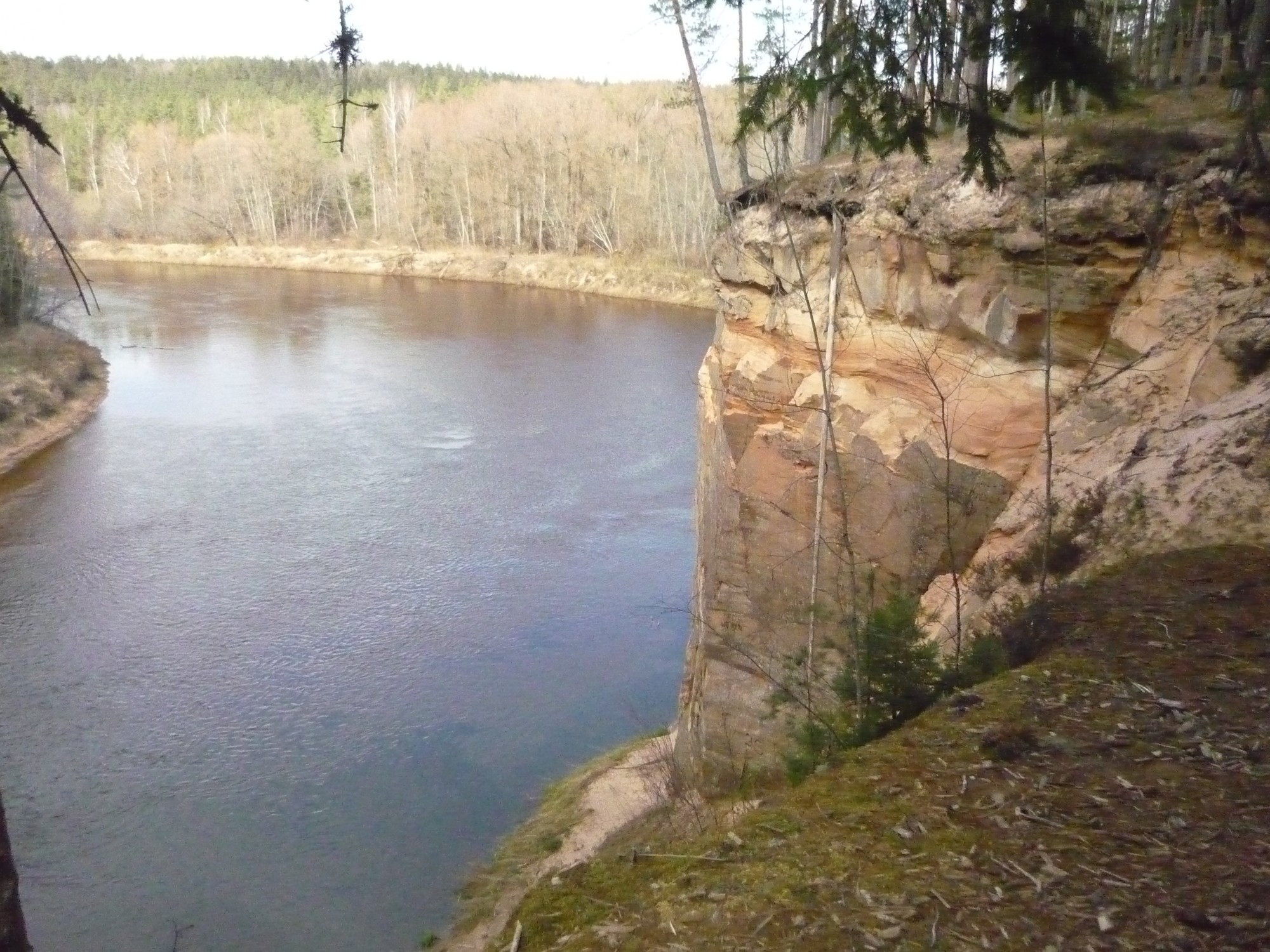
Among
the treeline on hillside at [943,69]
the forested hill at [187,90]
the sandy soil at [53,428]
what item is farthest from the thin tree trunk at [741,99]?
the forested hill at [187,90]

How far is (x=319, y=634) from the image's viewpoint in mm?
16484

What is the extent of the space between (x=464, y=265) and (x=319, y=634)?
38.8 m

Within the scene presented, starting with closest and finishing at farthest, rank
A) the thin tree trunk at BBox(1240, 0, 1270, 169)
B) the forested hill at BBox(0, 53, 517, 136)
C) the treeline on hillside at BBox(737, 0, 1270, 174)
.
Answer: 1. the treeline on hillside at BBox(737, 0, 1270, 174)
2. the thin tree trunk at BBox(1240, 0, 1270, 169)
3. the forested hill at BBox(0, 53, 517, 136)

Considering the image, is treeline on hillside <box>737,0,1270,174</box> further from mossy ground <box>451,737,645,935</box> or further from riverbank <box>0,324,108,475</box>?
riverbank <box>0,324,108,475</box>

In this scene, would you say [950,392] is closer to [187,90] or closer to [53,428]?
[53,428]

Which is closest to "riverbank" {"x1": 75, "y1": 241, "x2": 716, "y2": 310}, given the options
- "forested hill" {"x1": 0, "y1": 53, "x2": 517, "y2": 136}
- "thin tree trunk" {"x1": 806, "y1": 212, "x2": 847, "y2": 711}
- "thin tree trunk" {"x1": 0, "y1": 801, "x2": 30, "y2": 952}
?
"forested hill" {"x1": 0, "y1": 53, "x2": 517, "y2": 136}

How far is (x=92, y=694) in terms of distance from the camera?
14789mm

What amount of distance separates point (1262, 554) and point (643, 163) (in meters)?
47.3

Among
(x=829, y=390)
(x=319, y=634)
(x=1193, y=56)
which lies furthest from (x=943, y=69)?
(x=319, y=634)

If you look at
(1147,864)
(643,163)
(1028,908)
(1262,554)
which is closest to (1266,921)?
(1147,864)

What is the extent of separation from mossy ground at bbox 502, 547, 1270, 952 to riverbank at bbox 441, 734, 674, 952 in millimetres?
6653

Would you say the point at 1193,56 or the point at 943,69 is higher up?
the point at 1193,56

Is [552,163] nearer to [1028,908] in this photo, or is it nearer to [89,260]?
[89,260]

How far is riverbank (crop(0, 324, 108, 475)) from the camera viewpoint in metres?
25.5
